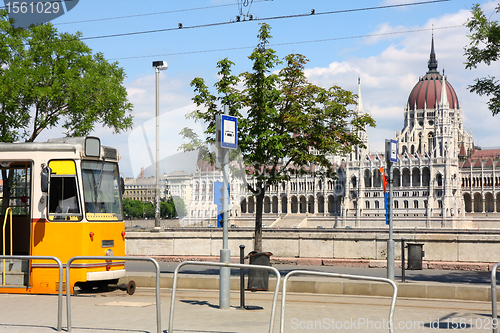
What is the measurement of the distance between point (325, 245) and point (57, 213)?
11.6 meters

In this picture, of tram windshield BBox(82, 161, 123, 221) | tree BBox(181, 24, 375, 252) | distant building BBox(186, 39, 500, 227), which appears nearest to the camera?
tram windshield BBox(82, 161, 123, 221)

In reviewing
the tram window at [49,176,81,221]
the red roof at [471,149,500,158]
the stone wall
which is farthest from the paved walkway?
the red roof at [471,149,500,158]

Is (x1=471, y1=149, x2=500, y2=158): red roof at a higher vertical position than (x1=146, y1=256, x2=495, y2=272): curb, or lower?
higher

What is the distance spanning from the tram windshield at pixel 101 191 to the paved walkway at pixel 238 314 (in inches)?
A: 62.4

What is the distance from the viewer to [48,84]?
23.2 m

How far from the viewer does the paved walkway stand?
25.7 feet

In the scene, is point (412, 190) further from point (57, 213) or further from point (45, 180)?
point (45, 180)

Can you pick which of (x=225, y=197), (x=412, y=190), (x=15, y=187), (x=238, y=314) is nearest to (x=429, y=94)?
(x=412, y=190)

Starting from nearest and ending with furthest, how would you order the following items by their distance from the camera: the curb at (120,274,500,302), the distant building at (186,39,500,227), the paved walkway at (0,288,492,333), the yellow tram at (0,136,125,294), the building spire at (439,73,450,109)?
Result: the paved walkway at (0,288,492,333) < the yellow tram at (0,136,125,294) < the curb at (120,274,500,302) < the distant building at (186,39,500,227) < the building spire at (439,73,450,109)

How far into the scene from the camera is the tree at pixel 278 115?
15531 millimetres

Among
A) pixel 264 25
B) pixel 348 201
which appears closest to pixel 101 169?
pixel 264 25

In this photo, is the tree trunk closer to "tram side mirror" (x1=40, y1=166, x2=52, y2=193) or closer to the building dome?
"tram side mirror" (x1=40, y1=166, x2=52, y2=193)

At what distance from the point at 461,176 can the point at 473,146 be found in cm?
2328

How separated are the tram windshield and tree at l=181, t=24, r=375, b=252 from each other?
12.5 feet
